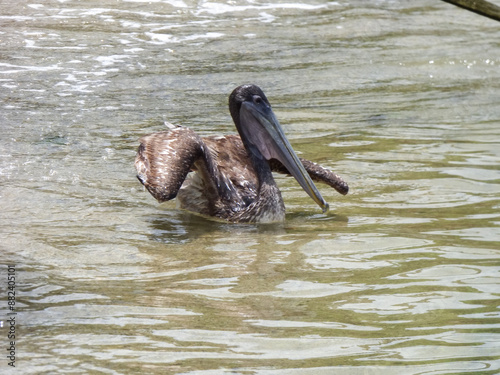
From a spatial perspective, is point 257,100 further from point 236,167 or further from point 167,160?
point 167,160

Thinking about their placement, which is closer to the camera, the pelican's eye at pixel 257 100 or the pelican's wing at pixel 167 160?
the pelican's wing at pixel 167 160

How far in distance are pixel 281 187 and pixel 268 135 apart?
0.72 meters

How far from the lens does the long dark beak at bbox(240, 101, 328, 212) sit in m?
6.36

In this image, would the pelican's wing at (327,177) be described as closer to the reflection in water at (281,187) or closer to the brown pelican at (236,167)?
the brown pelican at (236,167)

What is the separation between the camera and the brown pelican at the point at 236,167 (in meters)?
5.88

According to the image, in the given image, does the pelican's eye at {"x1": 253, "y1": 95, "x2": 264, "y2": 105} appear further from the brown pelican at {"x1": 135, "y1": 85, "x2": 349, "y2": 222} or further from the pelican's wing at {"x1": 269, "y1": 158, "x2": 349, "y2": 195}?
the pelican's wing at {"x1": 269, "y1": 158, "x2": 349, "y2": 195}

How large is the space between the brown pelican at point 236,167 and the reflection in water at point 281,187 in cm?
13

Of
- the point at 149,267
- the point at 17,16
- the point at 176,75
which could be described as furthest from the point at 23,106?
the point at 149,267

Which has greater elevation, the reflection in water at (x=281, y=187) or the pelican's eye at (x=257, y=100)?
the pelican's eye at (x=257, y=100)

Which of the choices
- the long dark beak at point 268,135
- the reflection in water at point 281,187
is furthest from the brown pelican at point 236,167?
the reflection in water at point 281,187

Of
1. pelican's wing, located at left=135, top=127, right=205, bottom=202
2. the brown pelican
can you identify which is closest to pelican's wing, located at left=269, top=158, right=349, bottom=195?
the brown pelican

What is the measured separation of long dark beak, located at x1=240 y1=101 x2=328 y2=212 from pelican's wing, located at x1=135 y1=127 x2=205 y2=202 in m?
0.56

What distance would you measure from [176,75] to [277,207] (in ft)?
12.9

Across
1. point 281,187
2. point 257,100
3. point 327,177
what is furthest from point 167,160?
point 281,187
